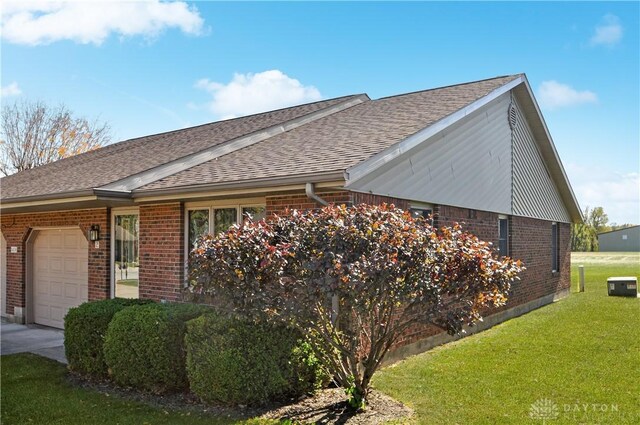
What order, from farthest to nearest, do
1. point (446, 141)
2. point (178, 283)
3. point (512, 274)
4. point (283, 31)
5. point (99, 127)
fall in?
point (99, 127)
point (283, 31)
point (446, 141)
point (178, 283)
point (512, 274)

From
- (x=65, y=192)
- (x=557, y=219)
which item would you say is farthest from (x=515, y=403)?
(x=557, y=219)

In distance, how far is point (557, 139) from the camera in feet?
52.0

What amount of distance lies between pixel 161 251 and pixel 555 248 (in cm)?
1381

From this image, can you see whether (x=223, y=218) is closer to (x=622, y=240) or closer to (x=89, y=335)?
(x=89, y=335)

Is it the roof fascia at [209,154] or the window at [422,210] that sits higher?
the roof fascia at [209,154]

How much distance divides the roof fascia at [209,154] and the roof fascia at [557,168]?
16.4 ft

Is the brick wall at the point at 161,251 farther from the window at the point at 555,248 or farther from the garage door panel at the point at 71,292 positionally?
the window at the point at 555,248

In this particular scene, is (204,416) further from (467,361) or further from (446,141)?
(446,141)

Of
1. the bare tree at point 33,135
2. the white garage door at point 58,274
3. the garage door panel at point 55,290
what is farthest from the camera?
the bare tree at point 33,135

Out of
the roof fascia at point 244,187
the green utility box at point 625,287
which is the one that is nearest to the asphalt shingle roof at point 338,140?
the roof fascia at point 244,187

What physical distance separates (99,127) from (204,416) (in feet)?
109

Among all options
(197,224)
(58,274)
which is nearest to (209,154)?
(197,224)

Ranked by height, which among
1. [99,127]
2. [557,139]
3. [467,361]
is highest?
[99,127]

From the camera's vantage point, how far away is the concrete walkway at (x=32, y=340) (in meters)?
9.58
